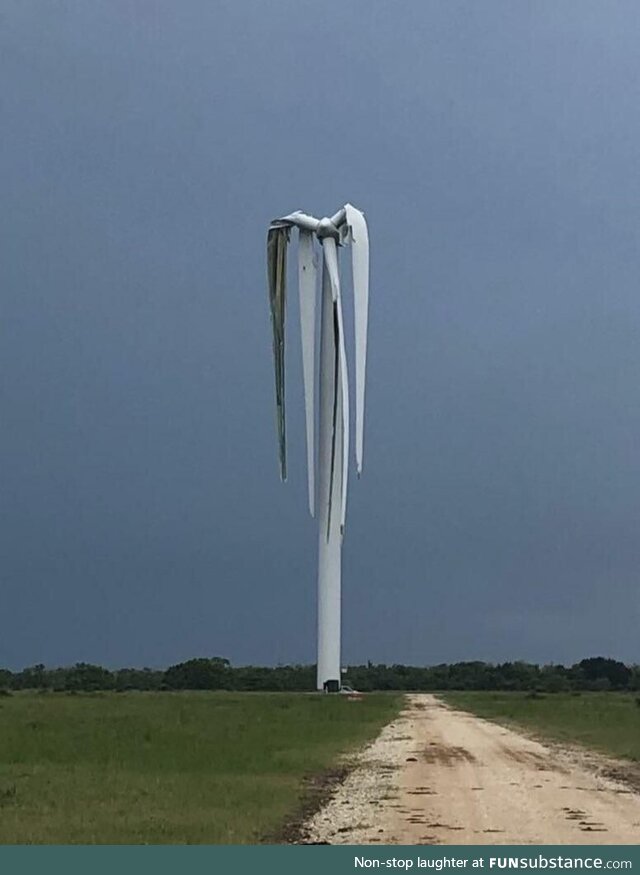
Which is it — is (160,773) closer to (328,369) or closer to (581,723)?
(581,723)

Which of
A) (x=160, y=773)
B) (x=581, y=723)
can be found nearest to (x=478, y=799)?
(x=160, y=773)

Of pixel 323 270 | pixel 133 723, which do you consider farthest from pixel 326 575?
pixel 133 723

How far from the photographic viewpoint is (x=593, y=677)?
147m

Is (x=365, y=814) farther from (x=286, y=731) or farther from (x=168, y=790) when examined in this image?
(x=286, y=731)

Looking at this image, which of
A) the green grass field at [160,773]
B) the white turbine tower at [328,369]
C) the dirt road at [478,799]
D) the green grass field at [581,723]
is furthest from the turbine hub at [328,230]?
the dirt road at [478,799]

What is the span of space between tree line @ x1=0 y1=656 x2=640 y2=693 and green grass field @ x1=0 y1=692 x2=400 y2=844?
8177 cm

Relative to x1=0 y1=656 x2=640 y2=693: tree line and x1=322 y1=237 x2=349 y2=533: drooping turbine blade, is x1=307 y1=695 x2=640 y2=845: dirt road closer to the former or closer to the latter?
x1=322 y1=237 x2=349 y2=533: drooping turbine blade

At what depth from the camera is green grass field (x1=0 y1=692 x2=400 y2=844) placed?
19156 mm

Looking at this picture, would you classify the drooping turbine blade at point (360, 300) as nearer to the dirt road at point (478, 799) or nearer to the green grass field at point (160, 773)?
the green grass field at point (160, 773)

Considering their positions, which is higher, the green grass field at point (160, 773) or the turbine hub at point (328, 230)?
the turbine hub at point (328, 230)

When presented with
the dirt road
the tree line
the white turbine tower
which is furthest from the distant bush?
the dirt road

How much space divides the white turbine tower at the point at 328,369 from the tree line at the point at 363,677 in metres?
52.4

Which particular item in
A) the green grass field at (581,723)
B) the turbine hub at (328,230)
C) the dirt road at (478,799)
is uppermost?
the turbine hub at (328,230)

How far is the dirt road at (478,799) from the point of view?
18.3 meters
